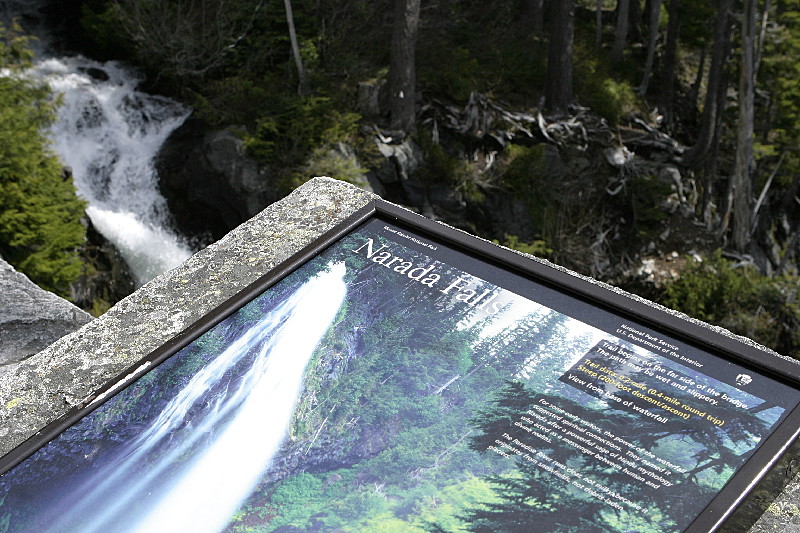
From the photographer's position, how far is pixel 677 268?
14.4 m

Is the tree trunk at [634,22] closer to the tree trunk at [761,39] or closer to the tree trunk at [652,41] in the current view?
the tree trunk at [652,41]

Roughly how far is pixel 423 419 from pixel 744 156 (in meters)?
14.9

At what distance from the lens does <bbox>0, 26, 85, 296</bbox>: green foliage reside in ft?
27.1

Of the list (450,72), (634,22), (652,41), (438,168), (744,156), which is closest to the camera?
(438,168)

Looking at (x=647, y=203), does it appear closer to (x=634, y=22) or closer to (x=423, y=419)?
(x=634, y=22)

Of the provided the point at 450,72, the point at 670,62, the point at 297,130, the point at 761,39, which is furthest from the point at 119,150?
the point at 761,39

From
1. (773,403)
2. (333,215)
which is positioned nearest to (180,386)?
(333,215)

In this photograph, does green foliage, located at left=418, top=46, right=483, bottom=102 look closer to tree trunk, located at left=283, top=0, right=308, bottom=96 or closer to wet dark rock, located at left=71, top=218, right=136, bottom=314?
tree trunk, located at left=283, top=0, right=308, bottom=96

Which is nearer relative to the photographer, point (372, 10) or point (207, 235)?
point (207, 235)

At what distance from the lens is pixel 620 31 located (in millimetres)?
18078

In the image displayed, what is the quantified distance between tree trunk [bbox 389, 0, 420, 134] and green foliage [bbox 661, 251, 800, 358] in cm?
→ 514

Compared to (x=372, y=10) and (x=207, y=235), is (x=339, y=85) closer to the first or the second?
(x=372, y=10)

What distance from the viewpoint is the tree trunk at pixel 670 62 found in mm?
16625

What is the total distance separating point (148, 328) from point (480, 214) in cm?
1128
